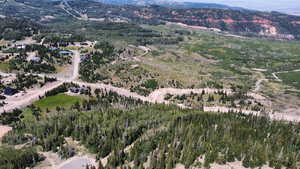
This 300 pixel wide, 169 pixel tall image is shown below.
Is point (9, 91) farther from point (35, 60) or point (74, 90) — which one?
point (35, 60)

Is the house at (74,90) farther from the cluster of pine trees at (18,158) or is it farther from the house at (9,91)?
the cluster of pine trees at (18,158)

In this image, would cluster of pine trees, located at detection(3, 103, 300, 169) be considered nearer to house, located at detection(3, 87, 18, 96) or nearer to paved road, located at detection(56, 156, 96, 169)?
paved road, located at detection(56, 156, 96, 169)

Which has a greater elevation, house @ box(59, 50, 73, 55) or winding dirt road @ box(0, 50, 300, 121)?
house @ box(59, 50, 73, 55)

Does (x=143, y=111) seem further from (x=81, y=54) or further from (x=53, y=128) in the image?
(x=81, y=54)

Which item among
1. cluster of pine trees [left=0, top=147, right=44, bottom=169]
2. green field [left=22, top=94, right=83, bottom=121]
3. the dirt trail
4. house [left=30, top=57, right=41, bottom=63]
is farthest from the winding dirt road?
cluster of pine trees [left=0, top=147, right=44, bottom=169]

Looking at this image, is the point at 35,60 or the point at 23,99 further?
the point at 35,60

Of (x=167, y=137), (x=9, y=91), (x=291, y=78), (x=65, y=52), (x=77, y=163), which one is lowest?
(x=77, y=163)

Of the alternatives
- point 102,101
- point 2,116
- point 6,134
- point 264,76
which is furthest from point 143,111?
point 264,76

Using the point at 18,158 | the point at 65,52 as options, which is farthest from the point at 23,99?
the point at 65,52
